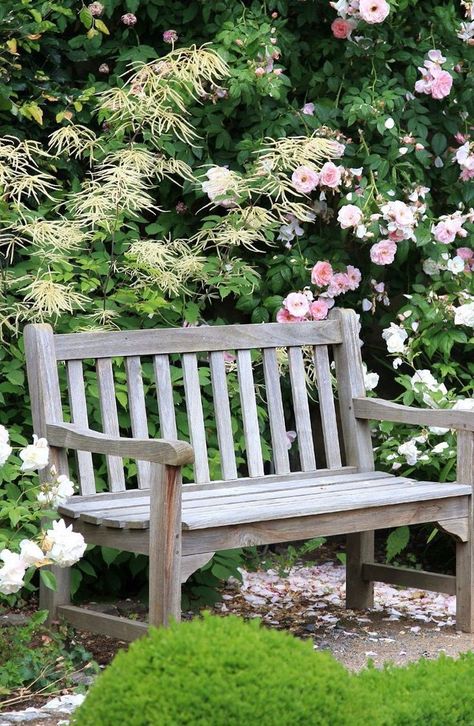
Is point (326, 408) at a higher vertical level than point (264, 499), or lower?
higher

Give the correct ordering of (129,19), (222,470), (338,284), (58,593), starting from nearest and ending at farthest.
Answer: (58,593) → (222,470) → (129,19) → (338,284)

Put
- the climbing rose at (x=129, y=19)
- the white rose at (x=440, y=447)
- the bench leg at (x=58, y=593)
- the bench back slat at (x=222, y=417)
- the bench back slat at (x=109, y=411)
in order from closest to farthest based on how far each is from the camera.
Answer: the bench leg at (x=58, y=593)
the bench back slat at (x=109, y=411)
the bench back slat at (x=222, y=417)
the white rose at (x=440, y=447)
the climbing rose at (x=129, y=19)

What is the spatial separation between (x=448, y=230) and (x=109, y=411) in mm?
2034

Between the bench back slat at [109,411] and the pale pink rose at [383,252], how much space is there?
66.7 inches

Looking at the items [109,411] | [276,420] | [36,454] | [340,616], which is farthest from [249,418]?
[36,454]

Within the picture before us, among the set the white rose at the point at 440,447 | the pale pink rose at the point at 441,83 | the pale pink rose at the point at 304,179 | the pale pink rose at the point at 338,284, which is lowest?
the white rose at the point at 440,447

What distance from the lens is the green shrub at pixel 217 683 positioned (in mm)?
2059

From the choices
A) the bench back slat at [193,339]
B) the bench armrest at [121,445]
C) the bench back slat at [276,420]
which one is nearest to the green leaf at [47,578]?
the bench armrest at [121,445]

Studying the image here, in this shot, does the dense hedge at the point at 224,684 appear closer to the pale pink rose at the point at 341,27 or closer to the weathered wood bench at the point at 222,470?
the weathered wood bench at the point at 222,470

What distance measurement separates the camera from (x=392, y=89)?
5430 mm

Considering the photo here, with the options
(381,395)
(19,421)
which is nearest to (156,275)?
(19,421)

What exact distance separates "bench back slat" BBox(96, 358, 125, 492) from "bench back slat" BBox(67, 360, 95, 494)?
0.07 metres

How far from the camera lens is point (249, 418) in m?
4.31

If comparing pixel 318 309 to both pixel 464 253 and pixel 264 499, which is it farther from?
pixel 264 499
